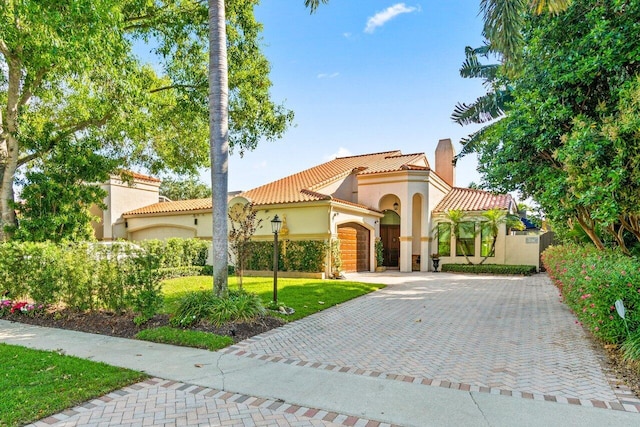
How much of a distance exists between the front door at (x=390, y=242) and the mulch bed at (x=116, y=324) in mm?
16136

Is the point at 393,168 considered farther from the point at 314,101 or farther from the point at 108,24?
the point at 108,24

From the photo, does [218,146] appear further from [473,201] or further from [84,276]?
[473,201]

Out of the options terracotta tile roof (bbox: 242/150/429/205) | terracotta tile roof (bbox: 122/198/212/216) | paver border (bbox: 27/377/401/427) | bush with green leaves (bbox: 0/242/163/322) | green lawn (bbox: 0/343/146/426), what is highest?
terracotta tile roof (bbox: 242/150/429/205)

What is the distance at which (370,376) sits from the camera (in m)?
5.05

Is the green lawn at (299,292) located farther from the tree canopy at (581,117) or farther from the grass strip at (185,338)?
the tree canopy at (581,117)

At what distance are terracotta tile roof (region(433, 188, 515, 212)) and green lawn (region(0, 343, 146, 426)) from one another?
2040 centimetres

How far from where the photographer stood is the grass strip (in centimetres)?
637

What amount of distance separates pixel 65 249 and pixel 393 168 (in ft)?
56.9

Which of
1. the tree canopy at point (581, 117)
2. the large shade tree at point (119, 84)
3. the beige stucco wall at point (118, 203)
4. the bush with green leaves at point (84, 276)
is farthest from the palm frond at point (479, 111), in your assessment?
the beige stucco wall at point (118, 203)

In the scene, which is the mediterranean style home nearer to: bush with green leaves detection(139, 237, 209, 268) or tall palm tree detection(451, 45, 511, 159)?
bush with green leaves detection(139, 237, 209, 268)

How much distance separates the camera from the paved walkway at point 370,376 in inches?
154

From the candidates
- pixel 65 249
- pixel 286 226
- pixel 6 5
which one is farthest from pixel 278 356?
pixel 286 226

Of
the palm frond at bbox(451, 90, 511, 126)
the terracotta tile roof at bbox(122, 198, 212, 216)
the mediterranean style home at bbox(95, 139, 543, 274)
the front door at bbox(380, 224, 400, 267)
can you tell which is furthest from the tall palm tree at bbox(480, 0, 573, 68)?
the terracotta tile roof at bbox(122, 198, 212, 216)

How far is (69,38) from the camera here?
750 centimetres
